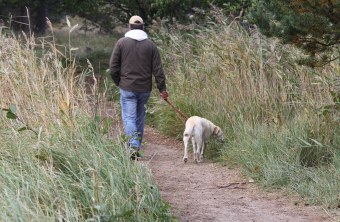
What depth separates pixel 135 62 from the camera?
29.4 ft

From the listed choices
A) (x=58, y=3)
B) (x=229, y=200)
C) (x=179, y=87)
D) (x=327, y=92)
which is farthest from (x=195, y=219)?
(x=58, y=3)

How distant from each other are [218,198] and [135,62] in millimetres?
2629

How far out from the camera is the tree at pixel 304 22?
268 inches

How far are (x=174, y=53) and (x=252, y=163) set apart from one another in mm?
5067

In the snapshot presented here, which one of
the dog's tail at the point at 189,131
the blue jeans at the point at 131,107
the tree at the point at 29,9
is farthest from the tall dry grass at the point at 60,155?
the tree at the point at 29,9

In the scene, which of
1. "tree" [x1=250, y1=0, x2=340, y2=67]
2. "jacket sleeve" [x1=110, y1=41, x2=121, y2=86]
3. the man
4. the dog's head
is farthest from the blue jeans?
"tree" [x1=250, y1=0, x2=340, y2=67]

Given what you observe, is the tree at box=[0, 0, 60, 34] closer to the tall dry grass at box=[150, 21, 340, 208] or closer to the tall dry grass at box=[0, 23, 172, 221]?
the tall dry grass at box=[150, 21, 340, 208]

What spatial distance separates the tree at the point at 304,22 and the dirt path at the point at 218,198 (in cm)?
159

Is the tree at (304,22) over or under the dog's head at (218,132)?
over

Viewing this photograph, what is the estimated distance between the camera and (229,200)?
703 cm

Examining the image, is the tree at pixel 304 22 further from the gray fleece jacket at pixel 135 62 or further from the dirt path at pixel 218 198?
the gray fleece jacket at pixel 135 62

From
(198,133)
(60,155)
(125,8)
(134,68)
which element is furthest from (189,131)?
(125,8)

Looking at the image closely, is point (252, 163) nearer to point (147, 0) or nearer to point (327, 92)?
point (327, 92)

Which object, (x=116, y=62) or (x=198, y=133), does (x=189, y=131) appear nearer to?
(x=198, y=133)
